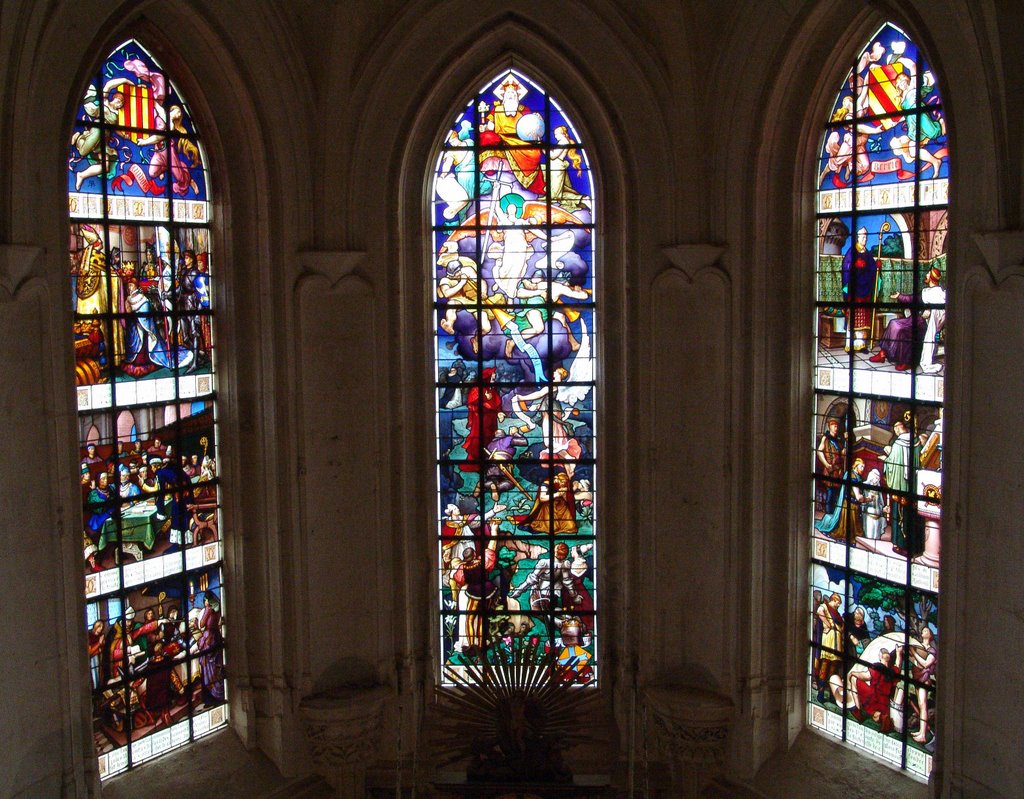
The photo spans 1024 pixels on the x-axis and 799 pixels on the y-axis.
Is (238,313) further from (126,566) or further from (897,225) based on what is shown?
(897,225)

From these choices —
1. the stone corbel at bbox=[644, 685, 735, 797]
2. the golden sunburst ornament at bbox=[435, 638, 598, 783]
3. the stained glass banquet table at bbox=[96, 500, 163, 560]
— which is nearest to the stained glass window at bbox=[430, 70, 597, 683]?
the golden sunburst ornament at bbox=[435, 638, 598, 783]

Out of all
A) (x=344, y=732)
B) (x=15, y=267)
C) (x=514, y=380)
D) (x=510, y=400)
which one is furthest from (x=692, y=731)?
(x=15, y=267)

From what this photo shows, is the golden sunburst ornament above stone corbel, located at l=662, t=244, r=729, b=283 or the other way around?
the other way around

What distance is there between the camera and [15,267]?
31.0ft

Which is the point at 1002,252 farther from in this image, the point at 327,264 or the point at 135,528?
the point at 135,528

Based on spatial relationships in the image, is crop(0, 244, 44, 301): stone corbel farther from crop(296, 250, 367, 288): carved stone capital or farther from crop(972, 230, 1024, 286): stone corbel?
crop(972, 230, 1024, 286): stone corbel

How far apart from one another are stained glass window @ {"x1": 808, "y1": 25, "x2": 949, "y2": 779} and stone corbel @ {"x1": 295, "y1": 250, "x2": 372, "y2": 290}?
4.06 m

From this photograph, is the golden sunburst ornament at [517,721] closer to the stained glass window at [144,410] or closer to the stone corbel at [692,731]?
the stone corbel at [692,731]

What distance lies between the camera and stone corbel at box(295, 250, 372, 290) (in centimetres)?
1214

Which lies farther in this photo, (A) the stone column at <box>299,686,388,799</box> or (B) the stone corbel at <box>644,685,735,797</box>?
(A) the stone column at <box>299,686,388,799</box>

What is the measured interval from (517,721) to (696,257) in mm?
4180

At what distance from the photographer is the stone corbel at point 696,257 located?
12.0 metres

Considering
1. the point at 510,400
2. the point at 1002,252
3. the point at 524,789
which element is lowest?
the point at 524,789

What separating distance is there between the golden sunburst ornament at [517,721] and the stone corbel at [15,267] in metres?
4.81
